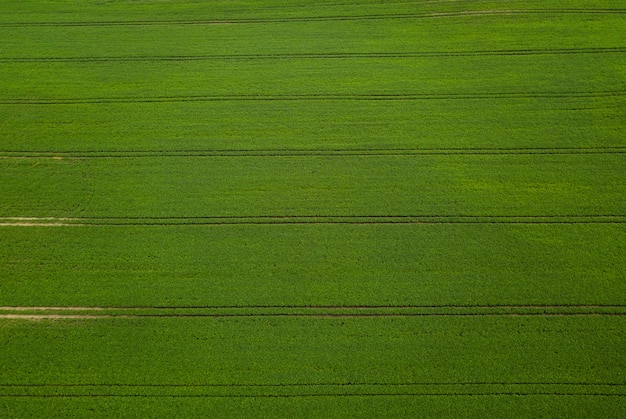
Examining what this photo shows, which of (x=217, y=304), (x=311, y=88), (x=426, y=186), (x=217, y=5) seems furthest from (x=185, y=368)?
(x=217, y=5)

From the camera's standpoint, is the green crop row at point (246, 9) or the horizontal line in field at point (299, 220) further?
the green crop row at point (246, 9)

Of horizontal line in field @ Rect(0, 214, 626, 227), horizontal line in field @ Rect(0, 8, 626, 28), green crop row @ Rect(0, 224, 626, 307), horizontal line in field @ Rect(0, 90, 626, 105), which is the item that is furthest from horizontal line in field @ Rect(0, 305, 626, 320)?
horizontal line in field @ Rect(0, 8, 626, 28)

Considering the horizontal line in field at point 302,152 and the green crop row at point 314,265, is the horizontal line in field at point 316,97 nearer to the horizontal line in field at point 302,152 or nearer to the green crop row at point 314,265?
the horizontal line in field at point 302,152

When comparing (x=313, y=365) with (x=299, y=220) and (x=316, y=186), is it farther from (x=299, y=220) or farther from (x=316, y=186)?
(x=316, y=186)

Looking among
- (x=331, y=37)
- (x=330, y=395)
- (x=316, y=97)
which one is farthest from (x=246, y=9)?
(x=330, y=395)

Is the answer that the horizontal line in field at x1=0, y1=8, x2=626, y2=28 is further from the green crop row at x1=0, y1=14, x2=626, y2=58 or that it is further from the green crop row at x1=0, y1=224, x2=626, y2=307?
the green crop row at x1=0, y1=224, x2=626, y2=307

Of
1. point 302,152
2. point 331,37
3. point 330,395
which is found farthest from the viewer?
point 331,37

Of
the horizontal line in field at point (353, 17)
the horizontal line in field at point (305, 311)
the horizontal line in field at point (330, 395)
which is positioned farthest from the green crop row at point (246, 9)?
the horizontal line in field at point (330, 395)
